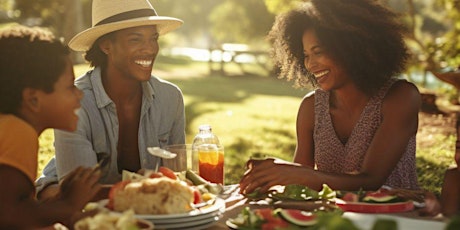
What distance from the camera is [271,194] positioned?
3539 mm

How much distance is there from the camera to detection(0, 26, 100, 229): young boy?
2.92 meters

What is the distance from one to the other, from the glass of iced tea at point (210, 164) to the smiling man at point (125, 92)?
23.6 inches

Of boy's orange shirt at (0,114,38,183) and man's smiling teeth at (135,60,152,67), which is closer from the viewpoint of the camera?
boy's orange shirt at (0,114,38,183)

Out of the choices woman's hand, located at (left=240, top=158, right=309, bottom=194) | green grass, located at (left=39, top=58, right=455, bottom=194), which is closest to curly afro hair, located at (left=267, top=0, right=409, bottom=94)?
woman's hand, located at (left=240, top=158, right=309, bottom=194)

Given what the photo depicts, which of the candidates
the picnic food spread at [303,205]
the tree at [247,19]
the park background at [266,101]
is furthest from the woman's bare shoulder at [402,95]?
the tree at [247,19]

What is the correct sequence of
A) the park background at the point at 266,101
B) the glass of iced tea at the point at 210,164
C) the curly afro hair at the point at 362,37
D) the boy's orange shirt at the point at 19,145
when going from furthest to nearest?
the park background at the point at 266,101 → the curly afro hair at the point at 362,37 → the glass of iced tea at the point at 210,164 → the boy's orange shirt at the point at 19,145

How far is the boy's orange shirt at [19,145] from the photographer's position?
116 inches

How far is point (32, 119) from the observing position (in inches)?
127

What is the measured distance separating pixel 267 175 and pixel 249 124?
1330 cm

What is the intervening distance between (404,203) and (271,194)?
1.89 feet

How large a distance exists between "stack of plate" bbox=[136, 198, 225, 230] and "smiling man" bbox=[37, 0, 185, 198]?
1.50 meters

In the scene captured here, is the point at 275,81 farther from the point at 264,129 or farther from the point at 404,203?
the point at 404,203

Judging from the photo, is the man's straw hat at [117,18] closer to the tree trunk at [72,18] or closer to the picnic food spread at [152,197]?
the picnic food spread at [152,197]

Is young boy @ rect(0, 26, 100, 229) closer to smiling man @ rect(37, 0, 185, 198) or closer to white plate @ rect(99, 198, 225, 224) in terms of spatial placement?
white plate @ rect(99, 198, 225, 224)
